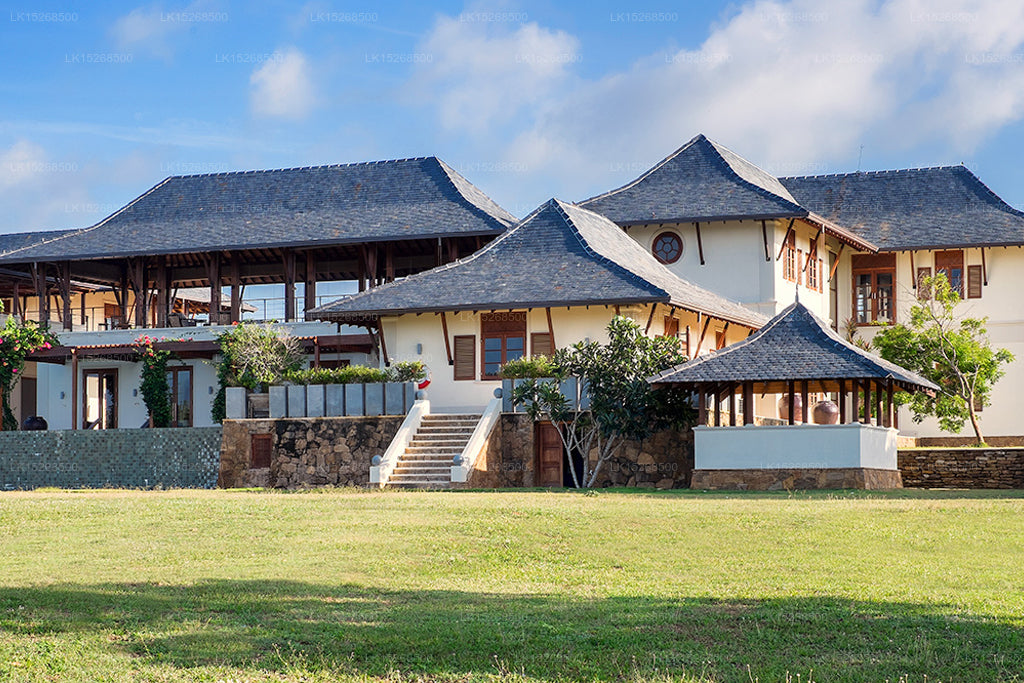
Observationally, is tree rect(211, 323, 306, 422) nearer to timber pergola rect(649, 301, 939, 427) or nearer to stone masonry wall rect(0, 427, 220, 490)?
stone masonry wall rect(0, 427, 220, 490)

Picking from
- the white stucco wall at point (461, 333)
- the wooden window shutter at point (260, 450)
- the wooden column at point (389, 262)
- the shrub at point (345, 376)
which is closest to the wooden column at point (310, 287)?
the wooden column at point (389, 262)

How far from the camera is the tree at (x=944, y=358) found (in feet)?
136

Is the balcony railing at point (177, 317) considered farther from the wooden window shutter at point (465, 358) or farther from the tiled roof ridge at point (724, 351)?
the tiled roof ridge at point (724, 351)

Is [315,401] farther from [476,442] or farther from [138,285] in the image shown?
[138,285]

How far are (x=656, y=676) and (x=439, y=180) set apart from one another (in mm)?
37060

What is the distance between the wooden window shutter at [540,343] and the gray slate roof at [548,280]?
5.09 feet

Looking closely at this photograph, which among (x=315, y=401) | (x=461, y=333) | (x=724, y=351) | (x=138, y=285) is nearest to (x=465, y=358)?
(x=461, y=333)

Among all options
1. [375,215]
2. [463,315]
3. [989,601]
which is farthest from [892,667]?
[375,215]

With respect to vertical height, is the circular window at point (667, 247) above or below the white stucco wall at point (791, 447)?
above

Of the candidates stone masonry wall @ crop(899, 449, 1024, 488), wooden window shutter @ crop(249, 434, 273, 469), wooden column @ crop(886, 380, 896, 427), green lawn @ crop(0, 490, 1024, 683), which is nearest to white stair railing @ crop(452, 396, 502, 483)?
wooden window shutter @ crop(249, 434, 273, 469)

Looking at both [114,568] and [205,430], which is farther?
[205,430]

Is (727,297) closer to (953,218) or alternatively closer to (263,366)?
(953,218)

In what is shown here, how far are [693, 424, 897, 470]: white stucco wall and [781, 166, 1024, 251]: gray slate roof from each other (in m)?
17.9

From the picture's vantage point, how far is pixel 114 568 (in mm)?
15820
